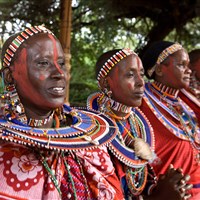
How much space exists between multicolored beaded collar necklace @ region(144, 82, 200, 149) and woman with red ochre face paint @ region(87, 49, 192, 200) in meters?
0.37

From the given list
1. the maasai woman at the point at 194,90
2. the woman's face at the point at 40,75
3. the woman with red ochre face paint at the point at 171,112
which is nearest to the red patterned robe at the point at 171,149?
the woman with red ochre face paint at the point at 171,112

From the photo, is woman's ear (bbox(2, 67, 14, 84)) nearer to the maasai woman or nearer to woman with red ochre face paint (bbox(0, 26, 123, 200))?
woman with red ochre face paint (bbox(0, 26, 123, 200))

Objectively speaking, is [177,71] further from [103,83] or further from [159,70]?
[103,83]

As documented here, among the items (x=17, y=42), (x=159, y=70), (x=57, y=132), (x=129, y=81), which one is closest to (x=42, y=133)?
(x=57, y=132)

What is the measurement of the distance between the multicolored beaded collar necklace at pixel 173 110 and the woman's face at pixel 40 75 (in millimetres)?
1284

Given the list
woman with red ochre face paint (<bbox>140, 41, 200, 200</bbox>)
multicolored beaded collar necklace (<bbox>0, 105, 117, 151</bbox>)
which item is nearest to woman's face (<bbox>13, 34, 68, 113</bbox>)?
multicolored beaded collar necklace (<bbox>0, 105, 117, 151</bbox>)

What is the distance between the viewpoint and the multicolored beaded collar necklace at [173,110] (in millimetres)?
A: 2656

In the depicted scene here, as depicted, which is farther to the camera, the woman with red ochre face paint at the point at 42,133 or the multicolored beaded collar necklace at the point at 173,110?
the multicolored beaded collar necklace at the point at 173,110

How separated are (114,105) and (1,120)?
907 millimetres

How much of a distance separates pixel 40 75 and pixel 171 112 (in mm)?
1507

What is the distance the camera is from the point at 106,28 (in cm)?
511

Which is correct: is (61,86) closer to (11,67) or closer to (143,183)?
(11,67)

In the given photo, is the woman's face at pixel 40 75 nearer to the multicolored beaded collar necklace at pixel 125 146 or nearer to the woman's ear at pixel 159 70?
the multicolored beaded collar necklace at pixel 125 146

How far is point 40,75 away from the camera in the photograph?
1.48m
